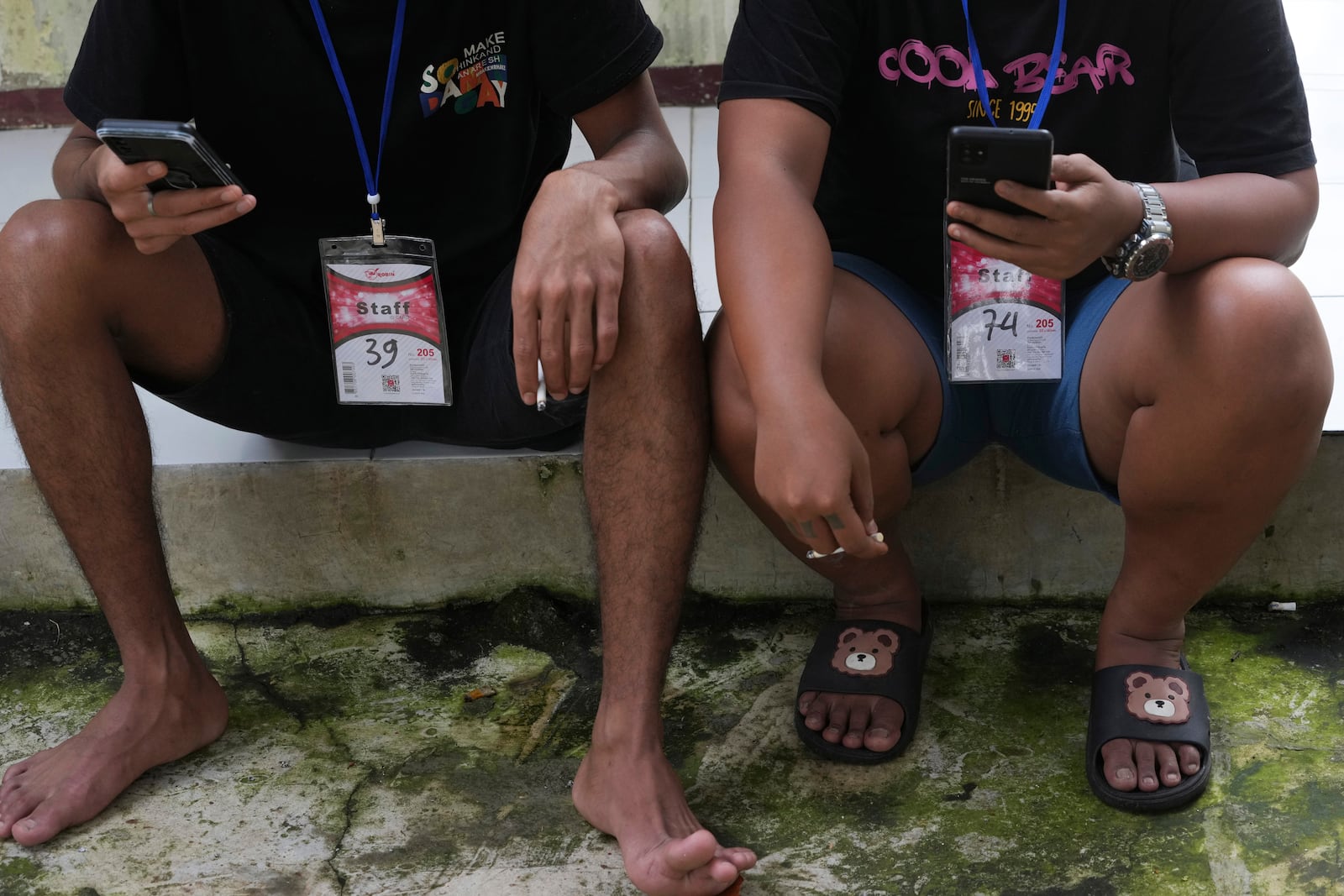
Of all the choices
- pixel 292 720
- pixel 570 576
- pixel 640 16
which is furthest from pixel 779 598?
pixel 640 16

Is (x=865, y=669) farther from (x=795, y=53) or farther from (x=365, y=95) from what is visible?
(x=365, y=95)

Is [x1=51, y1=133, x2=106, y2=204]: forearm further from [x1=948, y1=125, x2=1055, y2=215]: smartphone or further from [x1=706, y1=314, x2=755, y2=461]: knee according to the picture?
[x1=948, y1=125, x2=1055, y2=215]: smartphone

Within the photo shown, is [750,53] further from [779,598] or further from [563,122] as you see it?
[779,598]

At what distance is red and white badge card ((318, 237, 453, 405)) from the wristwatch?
0.78 meters

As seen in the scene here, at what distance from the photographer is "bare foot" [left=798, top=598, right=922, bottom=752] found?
58.1 inches

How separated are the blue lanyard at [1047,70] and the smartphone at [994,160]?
22cm

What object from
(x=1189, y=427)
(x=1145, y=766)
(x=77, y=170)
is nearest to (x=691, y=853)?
(x=1145, y=766)

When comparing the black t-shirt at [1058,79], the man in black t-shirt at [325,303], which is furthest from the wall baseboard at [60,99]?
the black t-shirt at [1058,79]

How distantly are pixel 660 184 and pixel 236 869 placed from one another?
2.92 ft

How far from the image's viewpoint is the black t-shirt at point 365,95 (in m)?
1.51

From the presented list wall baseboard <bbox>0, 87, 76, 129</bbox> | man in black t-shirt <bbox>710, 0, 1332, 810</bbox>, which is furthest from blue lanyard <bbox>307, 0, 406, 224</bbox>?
wall baseboard <bbox>0, 87, 76, 129</bbox>

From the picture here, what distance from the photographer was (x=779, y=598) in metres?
1.84

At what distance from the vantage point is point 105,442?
57.9 inches

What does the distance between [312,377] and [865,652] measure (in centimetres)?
77
